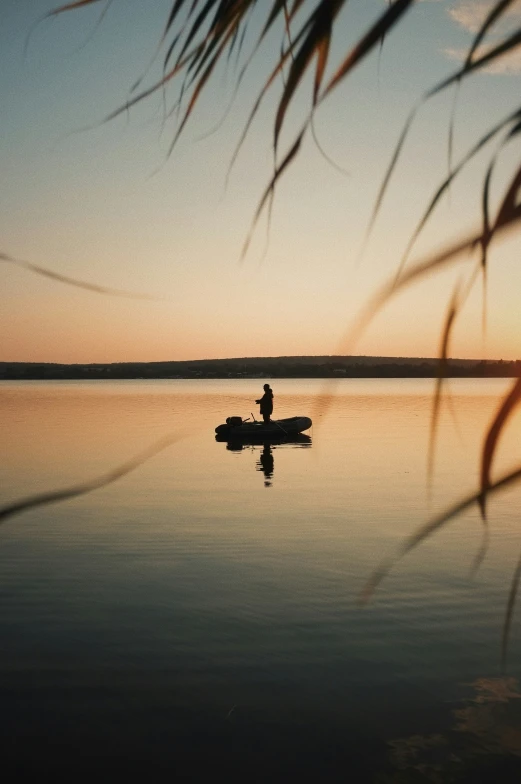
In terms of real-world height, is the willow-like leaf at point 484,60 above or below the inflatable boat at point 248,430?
above

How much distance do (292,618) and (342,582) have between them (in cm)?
192

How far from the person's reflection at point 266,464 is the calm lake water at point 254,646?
18.5 ft

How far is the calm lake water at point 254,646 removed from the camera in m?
6.28

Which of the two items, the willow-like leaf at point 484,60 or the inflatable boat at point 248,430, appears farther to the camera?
the inflatable boat at point 248,430

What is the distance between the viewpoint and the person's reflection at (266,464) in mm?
23673

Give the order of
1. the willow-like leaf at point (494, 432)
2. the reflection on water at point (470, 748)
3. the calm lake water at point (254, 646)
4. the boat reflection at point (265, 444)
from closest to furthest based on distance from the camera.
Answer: the willow-like leaf at point (494, 432), the reflection on water at point (470, 748), the calm lake water at point (254, 646), the boat reflection at point (265, 444)

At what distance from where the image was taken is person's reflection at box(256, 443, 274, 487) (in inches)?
932

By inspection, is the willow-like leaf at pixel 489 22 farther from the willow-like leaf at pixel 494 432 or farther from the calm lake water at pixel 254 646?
the calm lake water at pixel 254 646

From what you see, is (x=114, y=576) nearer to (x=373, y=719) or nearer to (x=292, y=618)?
(x=292, y=618)

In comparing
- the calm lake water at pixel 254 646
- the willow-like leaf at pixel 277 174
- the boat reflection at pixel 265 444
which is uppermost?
the willow-like leaf at pixel 277 174

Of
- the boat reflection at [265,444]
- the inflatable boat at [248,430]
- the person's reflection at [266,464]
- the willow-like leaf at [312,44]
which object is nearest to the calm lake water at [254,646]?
the willow-like leaf at [312,44]

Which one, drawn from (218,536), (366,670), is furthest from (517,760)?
(218,536)

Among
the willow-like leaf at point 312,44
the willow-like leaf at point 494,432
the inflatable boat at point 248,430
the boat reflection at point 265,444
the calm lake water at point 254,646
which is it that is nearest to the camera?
the willow-like leaf at point 494,432

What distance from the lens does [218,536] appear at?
14648 mm
